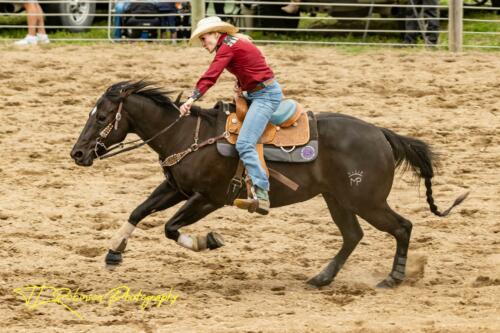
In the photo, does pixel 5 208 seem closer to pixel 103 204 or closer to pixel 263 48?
pixel 103 204

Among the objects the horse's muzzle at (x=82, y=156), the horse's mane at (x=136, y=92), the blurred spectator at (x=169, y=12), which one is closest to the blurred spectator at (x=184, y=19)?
the blurred spectator at (x=169, y=12)

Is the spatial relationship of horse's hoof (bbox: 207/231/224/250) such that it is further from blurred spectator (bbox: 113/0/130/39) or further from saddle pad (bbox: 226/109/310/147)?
blurred spectator (bbox: 113/0/130/39)

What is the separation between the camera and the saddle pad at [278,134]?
8672 mm

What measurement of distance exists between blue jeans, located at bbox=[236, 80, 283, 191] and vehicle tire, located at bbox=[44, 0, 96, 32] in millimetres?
10062

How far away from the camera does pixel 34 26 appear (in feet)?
55.3

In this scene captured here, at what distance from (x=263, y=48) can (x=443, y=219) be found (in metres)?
6.75

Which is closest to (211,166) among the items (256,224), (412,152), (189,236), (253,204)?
(253,204)

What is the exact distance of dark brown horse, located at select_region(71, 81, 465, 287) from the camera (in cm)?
866

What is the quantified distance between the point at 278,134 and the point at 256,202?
561 mm

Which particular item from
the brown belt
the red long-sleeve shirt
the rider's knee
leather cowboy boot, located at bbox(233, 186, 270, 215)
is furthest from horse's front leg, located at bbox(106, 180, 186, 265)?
the brown belt

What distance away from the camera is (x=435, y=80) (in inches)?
581

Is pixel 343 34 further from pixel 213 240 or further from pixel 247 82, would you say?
pixel 213 240

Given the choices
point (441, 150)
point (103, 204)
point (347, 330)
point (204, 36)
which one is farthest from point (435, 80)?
point (347, 330)

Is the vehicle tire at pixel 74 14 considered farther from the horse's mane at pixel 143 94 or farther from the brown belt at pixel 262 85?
the brown belt at pixel 262 85
